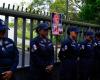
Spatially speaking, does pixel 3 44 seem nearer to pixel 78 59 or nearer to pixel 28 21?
pixel 28 21

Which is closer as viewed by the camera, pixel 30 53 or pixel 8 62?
pixel 8 62

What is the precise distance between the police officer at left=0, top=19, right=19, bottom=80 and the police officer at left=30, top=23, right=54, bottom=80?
1.17 metres

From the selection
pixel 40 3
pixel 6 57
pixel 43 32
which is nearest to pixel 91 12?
pixel 43 32

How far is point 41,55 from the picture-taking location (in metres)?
8.43

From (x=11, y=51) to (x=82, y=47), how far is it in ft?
13.6

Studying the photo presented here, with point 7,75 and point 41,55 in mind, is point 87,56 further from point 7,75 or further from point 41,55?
point 7,75

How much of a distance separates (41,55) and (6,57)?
1448mm

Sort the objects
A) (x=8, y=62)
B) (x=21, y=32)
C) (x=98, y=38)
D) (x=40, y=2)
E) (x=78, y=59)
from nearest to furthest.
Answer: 1. (x=8, y=62)
2. (x=21, y=32)
3. (x=78, y=59)
4. (x=98, y=38)
5. (x=40, y=2)

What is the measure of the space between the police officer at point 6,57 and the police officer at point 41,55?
117 centimetres

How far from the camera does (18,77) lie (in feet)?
28.3

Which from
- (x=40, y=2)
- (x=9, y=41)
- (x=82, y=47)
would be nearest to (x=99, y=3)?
(x=82, y=47)

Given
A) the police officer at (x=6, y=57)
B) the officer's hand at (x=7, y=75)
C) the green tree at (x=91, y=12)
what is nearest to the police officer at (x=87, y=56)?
the police officer at (x=6, y=57)

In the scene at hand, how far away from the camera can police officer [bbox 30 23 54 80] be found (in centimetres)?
840

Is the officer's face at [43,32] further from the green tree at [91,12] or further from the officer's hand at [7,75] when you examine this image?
the green tree at [91,12]
